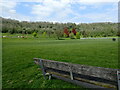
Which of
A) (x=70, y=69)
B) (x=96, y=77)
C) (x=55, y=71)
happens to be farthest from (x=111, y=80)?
(x=55, y=71)

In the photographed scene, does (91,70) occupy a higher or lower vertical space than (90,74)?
higher

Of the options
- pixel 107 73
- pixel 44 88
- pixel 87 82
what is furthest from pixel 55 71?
pixel 107 73

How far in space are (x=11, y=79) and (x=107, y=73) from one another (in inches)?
202

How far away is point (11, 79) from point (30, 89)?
5.97 feet

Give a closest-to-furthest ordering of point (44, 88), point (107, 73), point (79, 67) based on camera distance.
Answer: point (107, 73), point (79, 67), point (44, 88)

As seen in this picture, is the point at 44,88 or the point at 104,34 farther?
the point at 104,34

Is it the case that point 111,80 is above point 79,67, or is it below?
below

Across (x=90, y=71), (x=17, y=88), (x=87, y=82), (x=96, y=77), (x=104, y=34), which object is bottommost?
(x=17, y=88)

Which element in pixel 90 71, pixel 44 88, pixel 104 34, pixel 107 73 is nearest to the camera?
pixel 107 73

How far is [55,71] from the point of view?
4.53 m

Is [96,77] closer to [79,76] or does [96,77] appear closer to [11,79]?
[79,76]

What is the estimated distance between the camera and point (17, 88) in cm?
472

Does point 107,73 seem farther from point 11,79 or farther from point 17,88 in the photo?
point 11,79

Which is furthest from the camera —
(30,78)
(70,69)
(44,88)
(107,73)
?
(30,78)
